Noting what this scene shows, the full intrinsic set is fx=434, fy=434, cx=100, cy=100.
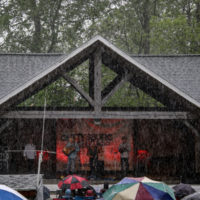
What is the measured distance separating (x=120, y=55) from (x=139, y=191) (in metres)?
6.71

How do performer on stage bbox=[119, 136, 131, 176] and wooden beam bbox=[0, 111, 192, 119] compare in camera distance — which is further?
performer on stage bbox=[119, 136, 131, 176]

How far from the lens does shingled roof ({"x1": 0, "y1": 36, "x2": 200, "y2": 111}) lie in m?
13.8

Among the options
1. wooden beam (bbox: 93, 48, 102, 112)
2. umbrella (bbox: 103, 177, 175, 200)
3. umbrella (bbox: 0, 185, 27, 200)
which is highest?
wooden beam (bbox: 93, 48, 102, 112)

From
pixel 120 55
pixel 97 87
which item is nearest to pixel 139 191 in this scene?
pixel 97 87

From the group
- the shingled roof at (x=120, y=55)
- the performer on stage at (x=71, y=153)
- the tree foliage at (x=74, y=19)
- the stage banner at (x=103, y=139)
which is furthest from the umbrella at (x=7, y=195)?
the tree foliage at (x=74, y=19)

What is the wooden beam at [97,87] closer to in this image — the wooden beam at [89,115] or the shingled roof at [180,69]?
the wooden beam at [89,115]

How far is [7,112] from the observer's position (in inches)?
553

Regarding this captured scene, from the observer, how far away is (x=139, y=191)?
812cm

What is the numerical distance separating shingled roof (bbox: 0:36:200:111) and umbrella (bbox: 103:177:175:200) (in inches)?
237

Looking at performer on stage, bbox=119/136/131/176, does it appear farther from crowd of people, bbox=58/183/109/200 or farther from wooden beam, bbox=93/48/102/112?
crowd of people, bbox=58/183/109/200

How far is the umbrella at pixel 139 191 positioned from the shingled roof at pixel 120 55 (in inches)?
237

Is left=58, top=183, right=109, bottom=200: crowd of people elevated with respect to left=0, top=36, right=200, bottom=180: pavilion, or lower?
lower

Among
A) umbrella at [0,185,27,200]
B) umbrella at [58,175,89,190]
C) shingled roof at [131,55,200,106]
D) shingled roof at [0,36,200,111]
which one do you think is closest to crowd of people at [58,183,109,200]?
umbrella at [58,175,89,190]

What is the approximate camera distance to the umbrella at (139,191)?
798 cm
